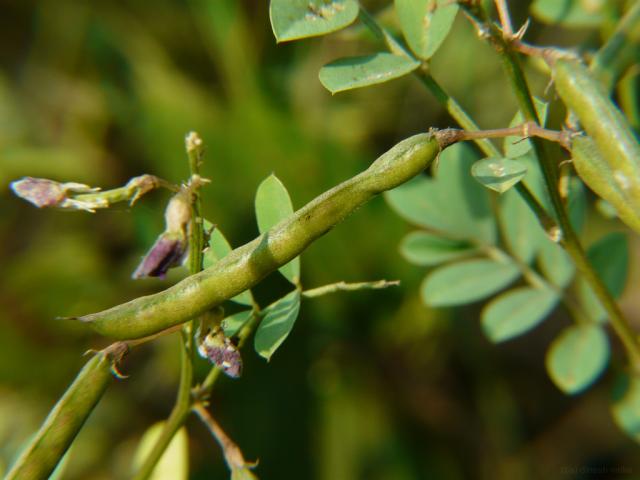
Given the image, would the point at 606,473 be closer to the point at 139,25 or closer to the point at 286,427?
the point at 286,427

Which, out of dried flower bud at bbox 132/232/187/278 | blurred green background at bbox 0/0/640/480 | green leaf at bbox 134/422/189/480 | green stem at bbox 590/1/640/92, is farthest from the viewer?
blurred green background at bbox 0/0/640/480

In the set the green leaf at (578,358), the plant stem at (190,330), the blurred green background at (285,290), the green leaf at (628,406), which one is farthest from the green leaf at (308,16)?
the blurred green background at (285,290)

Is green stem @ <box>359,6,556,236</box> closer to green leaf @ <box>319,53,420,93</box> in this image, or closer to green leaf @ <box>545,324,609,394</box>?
green leaf @ <box>319,53,420,93</box>

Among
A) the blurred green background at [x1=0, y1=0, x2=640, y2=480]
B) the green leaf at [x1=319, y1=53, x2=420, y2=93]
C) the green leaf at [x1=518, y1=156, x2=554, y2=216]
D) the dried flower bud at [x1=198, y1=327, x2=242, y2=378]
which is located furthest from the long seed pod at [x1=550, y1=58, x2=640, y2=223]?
A: the blurred green background at [x1=0, y1=0, x2=640, y2=480]

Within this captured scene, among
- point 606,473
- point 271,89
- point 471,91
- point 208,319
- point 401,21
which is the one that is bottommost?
point 606,473

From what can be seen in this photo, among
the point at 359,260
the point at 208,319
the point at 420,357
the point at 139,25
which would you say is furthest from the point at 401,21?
the point at 139,25

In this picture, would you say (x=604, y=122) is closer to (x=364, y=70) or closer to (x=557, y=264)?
(x=364, y=70)
